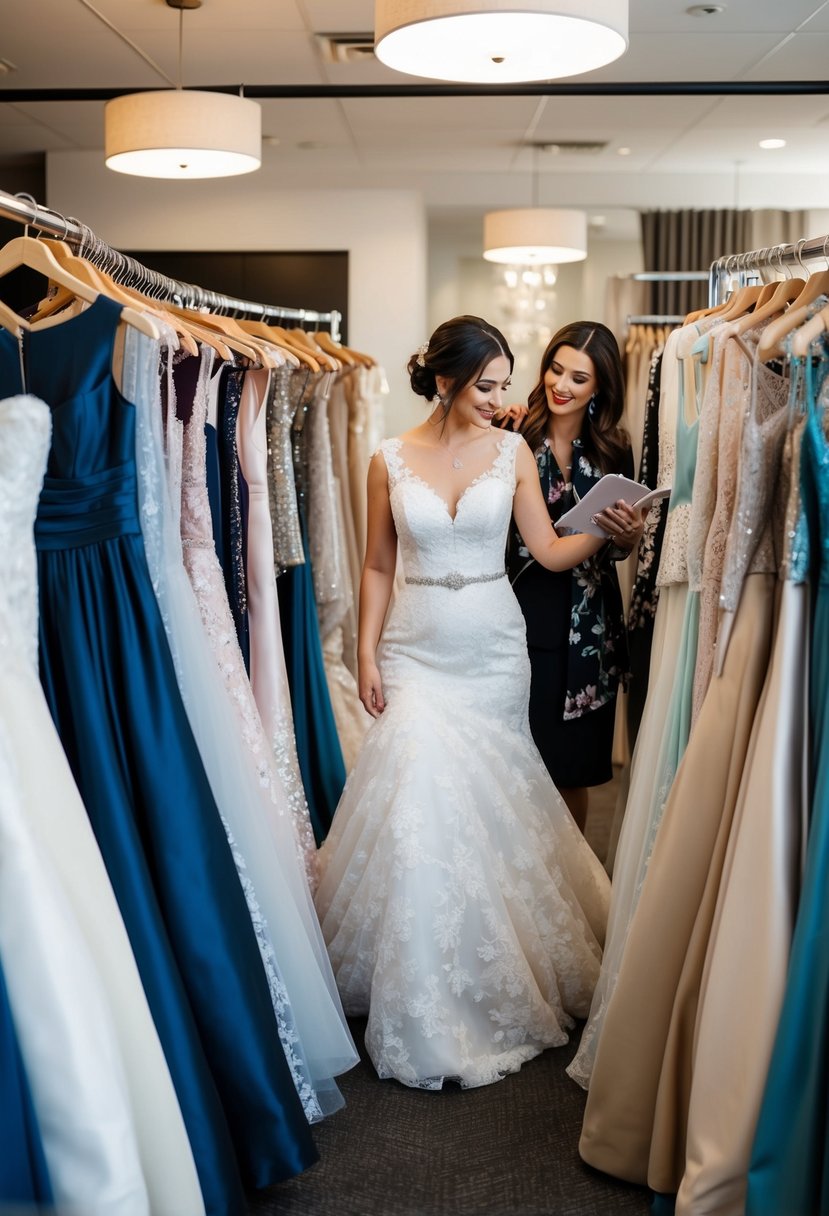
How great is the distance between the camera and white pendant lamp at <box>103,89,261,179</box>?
467 centimetres

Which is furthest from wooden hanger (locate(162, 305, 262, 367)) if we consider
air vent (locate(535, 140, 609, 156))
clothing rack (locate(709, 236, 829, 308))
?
air vent (locate(535, 140, 609, 156))

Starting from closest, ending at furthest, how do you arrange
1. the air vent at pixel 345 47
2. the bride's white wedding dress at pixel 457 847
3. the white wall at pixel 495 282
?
the bride's white wedding dress at pixel 457 847, the air vent at pixel 345 47, the white wall at pixel 495 282

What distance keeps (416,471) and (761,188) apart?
6.68 m

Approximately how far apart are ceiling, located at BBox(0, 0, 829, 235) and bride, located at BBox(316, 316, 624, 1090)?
2.86 metres

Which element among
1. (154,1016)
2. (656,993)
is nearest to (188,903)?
(154,1016)

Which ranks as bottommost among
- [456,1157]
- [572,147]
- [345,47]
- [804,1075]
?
[456,1157]

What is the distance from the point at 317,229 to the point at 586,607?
229 inches

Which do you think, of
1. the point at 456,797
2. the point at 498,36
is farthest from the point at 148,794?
the point at 498,36

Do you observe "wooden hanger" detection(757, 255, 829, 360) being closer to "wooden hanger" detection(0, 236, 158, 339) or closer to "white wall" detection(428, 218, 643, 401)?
"wooden hanger" detection(0, 236, 158, 339)

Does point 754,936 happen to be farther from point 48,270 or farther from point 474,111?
point 474,111

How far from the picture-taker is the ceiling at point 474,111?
5.59 metres

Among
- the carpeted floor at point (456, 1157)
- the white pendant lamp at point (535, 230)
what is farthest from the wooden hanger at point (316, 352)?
the white pendant lamp at point (535, 230)

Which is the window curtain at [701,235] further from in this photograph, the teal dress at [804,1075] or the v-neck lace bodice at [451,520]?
the teal dress at [804,1075]

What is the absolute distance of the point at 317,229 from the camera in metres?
8.81
